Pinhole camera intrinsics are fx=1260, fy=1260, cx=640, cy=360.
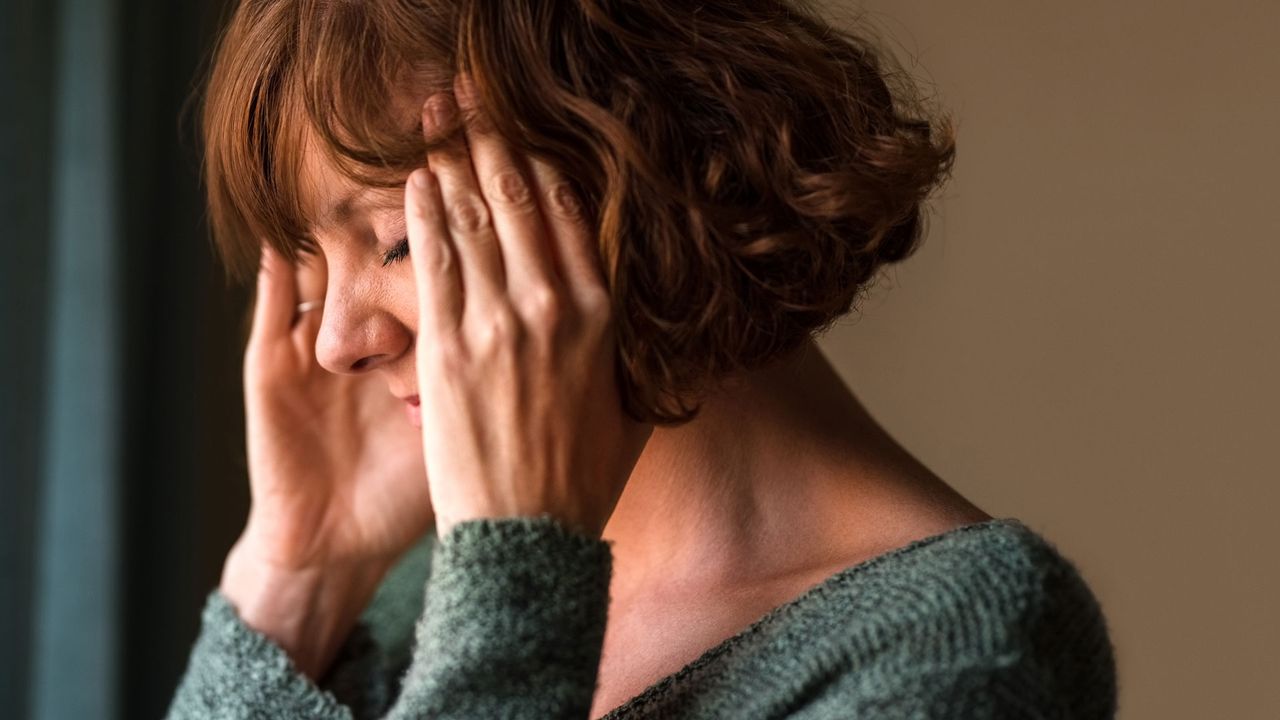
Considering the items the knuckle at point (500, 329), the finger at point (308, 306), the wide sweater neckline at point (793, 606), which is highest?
the knuckle at point (500, 329)

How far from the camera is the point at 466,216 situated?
936 millimetres

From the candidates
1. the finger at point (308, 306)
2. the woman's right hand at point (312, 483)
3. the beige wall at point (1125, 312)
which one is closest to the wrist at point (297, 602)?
the woman's right hand at point (312, 483)

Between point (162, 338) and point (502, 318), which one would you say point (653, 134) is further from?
point (162, 338)

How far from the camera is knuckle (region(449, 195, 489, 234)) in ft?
3.07

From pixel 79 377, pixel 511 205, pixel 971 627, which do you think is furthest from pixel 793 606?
pixel 79 377

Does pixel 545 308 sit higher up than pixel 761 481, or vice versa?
pixel 545 308

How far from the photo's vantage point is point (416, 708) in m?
0.86

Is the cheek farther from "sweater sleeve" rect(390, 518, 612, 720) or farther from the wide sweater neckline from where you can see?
the wide sweater neckline

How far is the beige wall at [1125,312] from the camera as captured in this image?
190cm

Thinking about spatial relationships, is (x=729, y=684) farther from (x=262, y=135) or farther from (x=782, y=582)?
(x=262, y=135)

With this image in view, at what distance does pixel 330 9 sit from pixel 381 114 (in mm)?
97

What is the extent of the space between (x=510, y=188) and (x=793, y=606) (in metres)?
0.38

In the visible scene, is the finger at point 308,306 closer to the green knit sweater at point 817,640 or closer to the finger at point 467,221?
the finger at point 467,221

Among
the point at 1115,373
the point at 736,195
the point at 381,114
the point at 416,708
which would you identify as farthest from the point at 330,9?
the point at 1115,373
